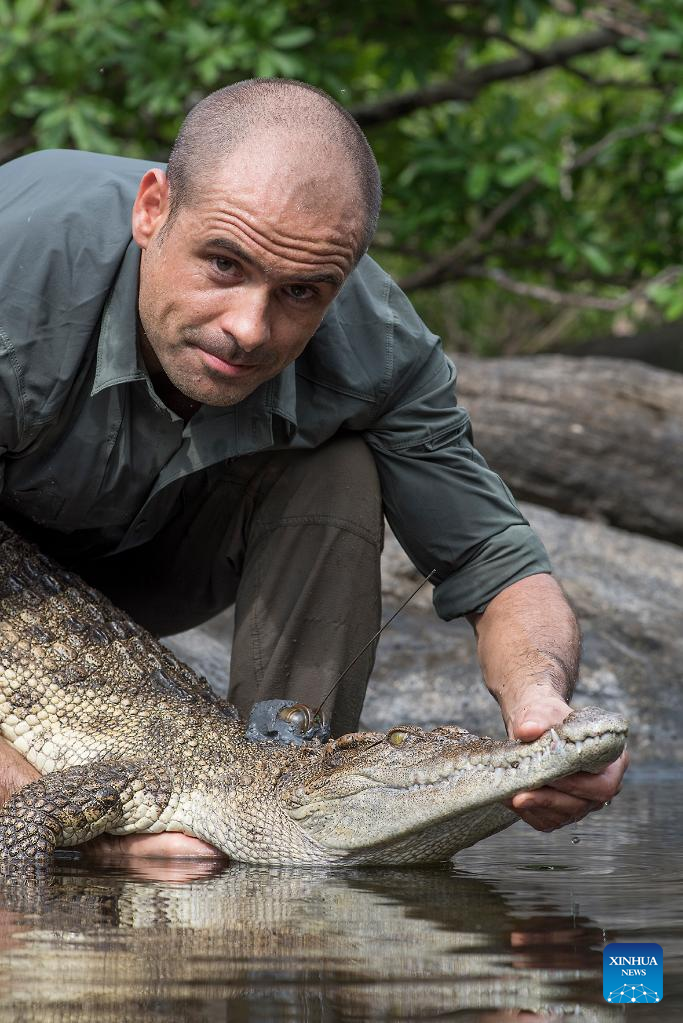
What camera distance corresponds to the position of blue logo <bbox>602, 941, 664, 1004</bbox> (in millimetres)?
1885

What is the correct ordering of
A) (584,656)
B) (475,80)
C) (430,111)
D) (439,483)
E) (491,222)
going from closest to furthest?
(439,483) < (584,656) < (491,222) < (475,80) < (430,111)

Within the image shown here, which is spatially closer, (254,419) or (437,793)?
(437,793)

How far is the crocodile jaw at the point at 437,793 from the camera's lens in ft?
8.45

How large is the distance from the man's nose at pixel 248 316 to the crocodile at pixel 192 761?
92 cm

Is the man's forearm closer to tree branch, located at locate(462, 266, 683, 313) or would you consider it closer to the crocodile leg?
the crocodile leg

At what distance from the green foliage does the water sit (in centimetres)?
506

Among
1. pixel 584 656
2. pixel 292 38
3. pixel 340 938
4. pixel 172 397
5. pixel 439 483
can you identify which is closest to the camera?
pixel 340 938

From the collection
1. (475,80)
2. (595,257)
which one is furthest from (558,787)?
(475,80)

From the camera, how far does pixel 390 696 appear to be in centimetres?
543

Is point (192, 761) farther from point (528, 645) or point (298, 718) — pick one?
point (528, 645)

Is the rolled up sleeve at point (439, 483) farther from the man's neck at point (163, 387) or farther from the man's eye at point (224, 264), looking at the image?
the man's eye at point (224, 264)

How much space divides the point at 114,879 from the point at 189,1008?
1145 mm

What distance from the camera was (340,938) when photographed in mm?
2256

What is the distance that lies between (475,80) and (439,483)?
5676mm
